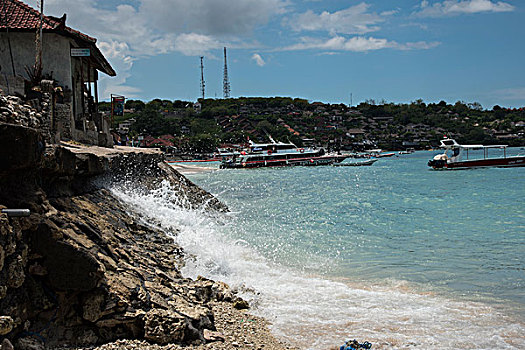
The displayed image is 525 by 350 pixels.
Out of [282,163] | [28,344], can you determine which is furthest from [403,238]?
[282,163]

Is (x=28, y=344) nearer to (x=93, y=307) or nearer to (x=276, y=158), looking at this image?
(x=93, y=307)

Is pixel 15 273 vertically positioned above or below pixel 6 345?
above

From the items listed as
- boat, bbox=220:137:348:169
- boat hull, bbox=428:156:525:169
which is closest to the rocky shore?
boat hull, bbox=428:156:525:169

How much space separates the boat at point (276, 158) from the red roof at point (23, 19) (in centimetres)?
5156

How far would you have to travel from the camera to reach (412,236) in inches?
544

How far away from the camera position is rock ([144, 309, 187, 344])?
4.75m

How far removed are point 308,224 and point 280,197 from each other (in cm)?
1009

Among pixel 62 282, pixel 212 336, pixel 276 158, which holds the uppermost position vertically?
pixel 276 158

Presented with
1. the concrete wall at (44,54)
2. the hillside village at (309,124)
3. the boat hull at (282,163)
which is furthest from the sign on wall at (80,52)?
the hillside village at (309,124)

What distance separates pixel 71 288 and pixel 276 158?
214 ft

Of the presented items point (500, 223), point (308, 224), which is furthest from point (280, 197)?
point (500, 223)

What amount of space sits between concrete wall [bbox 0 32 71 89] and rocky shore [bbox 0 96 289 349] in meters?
11.0

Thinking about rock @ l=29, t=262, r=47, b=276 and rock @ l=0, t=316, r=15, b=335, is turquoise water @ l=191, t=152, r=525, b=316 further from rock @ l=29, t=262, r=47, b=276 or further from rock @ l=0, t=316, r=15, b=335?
rock @ l=0, t=316, r=15, b=335

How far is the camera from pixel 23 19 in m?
15.5
